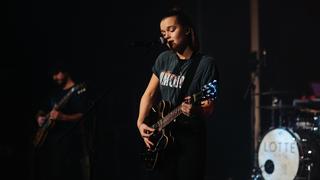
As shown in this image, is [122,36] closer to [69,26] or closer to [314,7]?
[69,26]

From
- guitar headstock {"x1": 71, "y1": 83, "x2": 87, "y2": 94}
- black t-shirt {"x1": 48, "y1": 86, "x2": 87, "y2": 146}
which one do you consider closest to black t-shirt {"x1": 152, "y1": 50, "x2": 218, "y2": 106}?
guitar headstock {"x1": 71, "y1": 83, "x2": 87, "y2": 94}

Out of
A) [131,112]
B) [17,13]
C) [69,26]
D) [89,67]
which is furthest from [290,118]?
[17,13]

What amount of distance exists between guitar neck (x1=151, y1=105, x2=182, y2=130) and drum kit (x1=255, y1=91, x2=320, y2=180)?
2.68m

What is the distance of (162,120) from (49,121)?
3.07 m

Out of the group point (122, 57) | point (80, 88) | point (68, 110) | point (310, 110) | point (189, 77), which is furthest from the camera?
point (122, 57)

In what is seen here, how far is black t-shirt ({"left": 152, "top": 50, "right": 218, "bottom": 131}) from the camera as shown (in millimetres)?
3107

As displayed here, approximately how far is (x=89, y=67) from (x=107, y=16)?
28.7 inches

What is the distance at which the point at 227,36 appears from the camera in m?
6.64

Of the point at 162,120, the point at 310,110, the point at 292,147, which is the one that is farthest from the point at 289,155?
the point at 162,120

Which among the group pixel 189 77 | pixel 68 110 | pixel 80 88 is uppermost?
pixel 80 88

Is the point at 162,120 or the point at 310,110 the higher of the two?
the point at 310,110

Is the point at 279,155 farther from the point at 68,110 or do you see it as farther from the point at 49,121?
the point at 49,121

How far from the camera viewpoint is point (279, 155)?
229 inches

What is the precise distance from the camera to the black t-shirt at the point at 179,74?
3.11 meters
